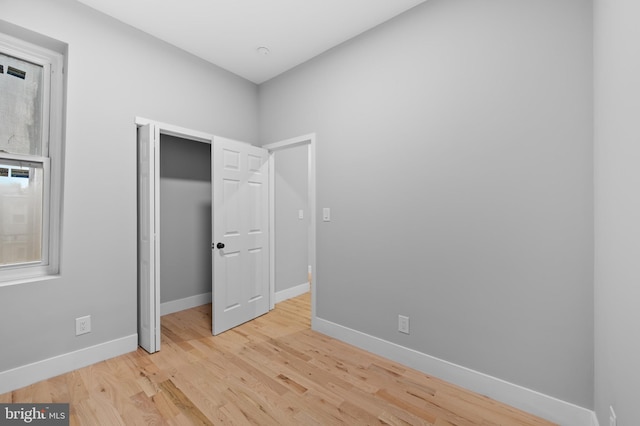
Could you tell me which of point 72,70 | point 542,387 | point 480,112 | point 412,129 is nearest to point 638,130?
point 480,112

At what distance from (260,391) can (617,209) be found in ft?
7.48

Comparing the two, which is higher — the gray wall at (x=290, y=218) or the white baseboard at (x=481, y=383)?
the gray wall at (x=290, y=218)

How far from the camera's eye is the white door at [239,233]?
111 inches

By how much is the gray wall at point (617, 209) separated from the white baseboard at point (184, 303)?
389 centimetres

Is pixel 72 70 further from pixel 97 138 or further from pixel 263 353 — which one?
pixel 263 353

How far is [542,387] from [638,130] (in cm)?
159

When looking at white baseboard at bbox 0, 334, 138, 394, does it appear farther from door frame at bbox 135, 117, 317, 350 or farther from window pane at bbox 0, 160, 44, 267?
window pane at bbox 0, 160, 44, 267

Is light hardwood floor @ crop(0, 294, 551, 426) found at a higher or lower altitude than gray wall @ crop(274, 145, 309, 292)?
lower

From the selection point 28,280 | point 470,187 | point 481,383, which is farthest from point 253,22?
point 481,383

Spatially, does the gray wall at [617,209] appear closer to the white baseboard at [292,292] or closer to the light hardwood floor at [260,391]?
the light hardwood floor at [260,391]

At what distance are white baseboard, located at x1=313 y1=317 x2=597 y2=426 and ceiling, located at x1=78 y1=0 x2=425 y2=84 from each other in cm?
287

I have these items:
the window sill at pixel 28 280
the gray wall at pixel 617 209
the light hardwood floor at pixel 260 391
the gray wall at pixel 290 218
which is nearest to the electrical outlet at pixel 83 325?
the light hardwood floor at pixel 260 391

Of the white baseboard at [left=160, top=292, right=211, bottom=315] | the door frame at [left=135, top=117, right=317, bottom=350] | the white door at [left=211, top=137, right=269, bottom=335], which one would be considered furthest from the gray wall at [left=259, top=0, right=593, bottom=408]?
the white baseboard at [left=160, top=292, right=211, bottom=315]

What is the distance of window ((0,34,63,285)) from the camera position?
203 cm
